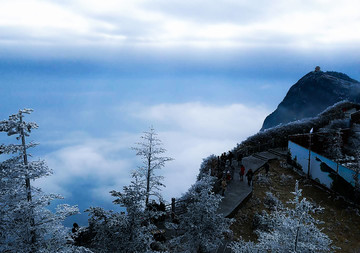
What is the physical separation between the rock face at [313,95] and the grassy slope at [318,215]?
60.0 metres

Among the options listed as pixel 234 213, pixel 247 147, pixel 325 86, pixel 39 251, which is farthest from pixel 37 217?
pixel 325 86

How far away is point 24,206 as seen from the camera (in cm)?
879

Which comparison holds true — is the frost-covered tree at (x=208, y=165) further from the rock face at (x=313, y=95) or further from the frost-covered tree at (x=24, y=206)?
the rock face at (x=313, y=95)

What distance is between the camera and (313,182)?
27.0m

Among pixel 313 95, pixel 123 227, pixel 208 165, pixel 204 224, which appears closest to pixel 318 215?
pixel 208 165

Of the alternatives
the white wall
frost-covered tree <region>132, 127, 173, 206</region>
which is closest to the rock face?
the white wall

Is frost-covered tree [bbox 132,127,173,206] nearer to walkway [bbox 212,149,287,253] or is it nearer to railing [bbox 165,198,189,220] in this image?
railing [bbox 165,198,189,220]

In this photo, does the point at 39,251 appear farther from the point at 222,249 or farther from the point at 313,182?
the point at 313,182

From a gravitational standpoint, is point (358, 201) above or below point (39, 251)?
below

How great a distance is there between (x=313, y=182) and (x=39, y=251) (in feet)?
82.9

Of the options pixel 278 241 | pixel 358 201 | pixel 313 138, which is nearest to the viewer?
pixel 278 241

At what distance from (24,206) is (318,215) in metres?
21.1

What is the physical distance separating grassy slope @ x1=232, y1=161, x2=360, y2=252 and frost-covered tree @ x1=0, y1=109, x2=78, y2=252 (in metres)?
13.0

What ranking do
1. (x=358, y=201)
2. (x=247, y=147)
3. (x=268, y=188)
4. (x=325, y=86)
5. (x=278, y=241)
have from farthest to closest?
(x=325, y=86)
(x=247, y=147)
(x=268, y=188)
(x=358, y=201)
(x=278, y=241)
